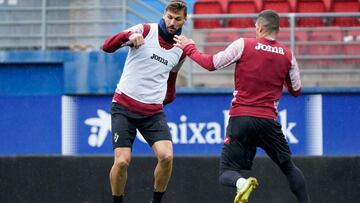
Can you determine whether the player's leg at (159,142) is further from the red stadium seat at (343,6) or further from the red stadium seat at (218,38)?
the red stadium seat at (343,6)

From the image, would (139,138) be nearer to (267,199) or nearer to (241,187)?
(267,199)

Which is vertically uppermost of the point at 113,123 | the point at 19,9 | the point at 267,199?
the point at 19,9

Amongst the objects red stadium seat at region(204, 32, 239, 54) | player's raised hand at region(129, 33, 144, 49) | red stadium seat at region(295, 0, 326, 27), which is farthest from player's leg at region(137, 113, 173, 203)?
red stadium seat at region(295, 0, 326, 27)

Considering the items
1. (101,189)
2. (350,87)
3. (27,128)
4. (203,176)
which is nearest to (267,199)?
(203,176)

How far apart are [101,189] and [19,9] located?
3741 millimetres

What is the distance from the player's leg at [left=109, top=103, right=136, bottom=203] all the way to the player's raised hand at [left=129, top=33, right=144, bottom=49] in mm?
657

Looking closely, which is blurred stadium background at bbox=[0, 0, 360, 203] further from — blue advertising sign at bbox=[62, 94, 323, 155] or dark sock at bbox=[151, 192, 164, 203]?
dark sock at bbox=[151, 192, 164, 203]

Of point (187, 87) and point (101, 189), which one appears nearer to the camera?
point (101, 189)

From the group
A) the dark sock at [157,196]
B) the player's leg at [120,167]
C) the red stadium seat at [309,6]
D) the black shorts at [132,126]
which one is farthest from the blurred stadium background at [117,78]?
the player's leg at [120,167]

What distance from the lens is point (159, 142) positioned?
26.6 ft

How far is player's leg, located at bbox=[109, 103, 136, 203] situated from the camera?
26.1 feet

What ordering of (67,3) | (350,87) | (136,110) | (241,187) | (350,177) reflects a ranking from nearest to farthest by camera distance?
(241,187) → (136,110) → (350,177) → (350,87) → (67,3)

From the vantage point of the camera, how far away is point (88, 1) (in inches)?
475

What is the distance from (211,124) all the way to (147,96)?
359 centimetres
